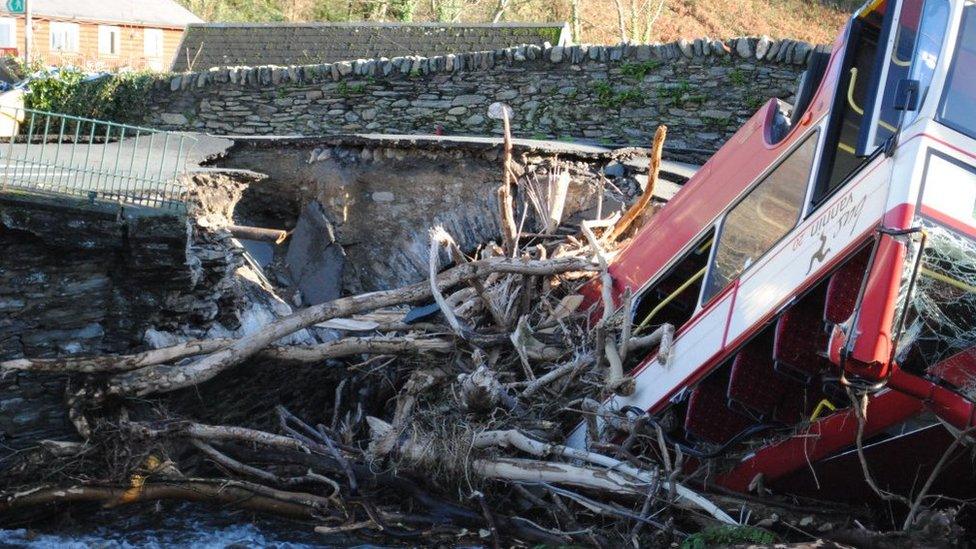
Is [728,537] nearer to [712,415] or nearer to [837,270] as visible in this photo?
[712,415]

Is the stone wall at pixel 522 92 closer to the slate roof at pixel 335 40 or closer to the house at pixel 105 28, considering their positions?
the slate roof at pixel 335 40

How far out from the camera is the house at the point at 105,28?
3634cm

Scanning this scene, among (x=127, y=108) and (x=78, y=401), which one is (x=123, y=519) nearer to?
(x=78, y=401)

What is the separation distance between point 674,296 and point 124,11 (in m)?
33.9

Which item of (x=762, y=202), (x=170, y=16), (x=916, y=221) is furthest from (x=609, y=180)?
(x=170, y=16)

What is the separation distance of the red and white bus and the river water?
6.61 ft

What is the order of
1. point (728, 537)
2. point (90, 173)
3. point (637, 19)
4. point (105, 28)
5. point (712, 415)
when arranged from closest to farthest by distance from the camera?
point (728, 537)
point (712, 415)
point (90, 173)
point (637, 19)
point (105, 28)

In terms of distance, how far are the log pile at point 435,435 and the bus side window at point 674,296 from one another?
0.19m

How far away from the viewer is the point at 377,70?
16.1 metres

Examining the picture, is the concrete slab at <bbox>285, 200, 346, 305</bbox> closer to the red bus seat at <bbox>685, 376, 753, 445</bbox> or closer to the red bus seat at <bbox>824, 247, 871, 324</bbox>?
the red bus seat at <bbox>685, 376, 753, 445</bbox>

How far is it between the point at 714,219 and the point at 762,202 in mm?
577

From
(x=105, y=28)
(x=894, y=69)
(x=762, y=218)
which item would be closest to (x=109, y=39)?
(x=105, y=28)

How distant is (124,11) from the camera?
127ft

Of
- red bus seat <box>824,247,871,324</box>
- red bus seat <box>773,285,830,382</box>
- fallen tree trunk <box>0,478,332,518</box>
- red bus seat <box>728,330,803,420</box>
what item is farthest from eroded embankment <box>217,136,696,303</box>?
red bus seat <box>824,247,871,324</box>
